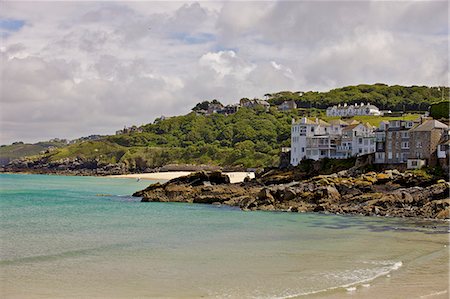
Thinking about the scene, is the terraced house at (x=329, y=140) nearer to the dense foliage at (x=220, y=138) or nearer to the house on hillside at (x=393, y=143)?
the house on hillside at (x=393, y=143)

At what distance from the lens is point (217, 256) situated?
2317 centimetres

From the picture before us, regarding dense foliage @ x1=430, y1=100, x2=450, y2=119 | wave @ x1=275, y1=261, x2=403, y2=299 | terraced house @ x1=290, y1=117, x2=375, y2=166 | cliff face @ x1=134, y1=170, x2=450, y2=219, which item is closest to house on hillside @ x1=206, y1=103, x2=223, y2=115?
terraced house @ x1=290, y1=117, x2=375, y2=166

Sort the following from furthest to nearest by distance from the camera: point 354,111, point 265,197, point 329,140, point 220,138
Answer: point 220,138
point 354,111
point 329,140
point 265,197

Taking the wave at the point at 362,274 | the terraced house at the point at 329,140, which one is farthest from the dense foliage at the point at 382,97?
the wave at the point at 362,274

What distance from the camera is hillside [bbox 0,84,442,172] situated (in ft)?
433

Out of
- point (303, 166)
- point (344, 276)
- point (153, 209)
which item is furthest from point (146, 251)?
point (303, 166)

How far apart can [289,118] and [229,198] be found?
9824 centimetres

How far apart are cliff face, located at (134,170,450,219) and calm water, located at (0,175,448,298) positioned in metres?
3.58

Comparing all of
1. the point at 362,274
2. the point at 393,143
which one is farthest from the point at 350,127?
the point at 362,274

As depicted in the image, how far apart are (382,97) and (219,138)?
42.9 m

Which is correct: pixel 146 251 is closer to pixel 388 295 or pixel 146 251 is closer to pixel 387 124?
pixel 388 295

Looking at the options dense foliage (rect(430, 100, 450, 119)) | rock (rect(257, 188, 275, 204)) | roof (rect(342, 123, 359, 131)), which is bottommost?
rock (rect(257, 188, 275, 204))

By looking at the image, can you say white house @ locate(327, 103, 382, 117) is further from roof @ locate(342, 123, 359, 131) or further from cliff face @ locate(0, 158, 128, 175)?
roof @ locate(342, 123, 359, 131)

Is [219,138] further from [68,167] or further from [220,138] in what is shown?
[68,167]
